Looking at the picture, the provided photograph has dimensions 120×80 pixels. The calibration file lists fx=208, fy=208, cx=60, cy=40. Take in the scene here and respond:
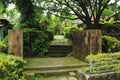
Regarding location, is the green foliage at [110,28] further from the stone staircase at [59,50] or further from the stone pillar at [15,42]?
the stone pillar at [15,42]

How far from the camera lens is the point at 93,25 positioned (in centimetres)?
1638

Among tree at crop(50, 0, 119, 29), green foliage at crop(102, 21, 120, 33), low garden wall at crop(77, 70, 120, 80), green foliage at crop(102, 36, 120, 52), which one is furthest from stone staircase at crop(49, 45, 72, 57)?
low garden wall at crop(77, 70, 120, 80)

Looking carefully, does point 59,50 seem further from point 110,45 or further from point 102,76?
point 102,76

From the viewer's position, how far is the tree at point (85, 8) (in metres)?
15.8

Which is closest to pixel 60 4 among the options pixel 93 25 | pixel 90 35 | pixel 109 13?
pixel 93 25

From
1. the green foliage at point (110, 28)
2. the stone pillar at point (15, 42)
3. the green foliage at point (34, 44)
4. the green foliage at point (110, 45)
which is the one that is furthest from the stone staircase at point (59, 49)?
the stone pillar at point (15, 42)

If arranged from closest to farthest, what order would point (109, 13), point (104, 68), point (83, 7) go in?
point (104, 68) < point (83, 7) < point (109, 13)

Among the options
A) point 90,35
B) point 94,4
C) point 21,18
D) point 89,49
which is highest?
point 94,4

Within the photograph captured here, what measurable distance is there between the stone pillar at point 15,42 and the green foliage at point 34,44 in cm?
334

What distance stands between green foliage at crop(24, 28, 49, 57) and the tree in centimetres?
378

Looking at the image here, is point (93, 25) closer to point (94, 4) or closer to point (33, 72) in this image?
point (94, 4)

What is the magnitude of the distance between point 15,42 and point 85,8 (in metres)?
7.96

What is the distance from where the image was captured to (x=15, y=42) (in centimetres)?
944

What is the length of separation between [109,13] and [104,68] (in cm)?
1284
